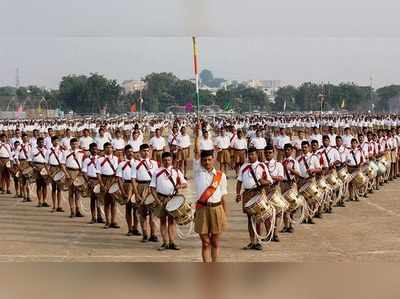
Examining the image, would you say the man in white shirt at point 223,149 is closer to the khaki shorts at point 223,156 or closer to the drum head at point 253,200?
the khaki shorts at point 223,156

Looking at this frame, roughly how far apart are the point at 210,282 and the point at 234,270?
13 centimetres

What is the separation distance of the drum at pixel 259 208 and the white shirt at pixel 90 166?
3923mm

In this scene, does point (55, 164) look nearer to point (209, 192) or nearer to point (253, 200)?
point (253, 200)

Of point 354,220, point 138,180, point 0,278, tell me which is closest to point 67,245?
point 138,180

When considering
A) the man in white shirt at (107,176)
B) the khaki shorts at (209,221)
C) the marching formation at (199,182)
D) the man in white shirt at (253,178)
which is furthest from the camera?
the man in white shirt at (107,176)

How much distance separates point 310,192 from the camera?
11.2 metres

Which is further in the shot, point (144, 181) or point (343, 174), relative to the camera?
point (343, 174)

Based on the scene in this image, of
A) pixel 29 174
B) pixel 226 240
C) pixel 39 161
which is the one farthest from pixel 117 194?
pixel 29 174

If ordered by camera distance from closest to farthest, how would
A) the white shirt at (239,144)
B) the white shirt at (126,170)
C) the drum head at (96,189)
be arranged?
the white shirt at (126,170) < the drum head at (96,189) < the white shirt at (239,144)

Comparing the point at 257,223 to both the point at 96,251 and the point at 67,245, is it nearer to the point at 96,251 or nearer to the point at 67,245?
the point at 96,251

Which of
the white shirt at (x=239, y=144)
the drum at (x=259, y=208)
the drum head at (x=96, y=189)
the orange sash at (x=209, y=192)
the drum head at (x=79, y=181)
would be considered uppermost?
the white shirt at (x=239, y=144)

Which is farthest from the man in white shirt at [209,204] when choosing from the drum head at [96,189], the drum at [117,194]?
the drum head at [96,189]

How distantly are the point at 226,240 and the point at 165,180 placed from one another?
1.78m

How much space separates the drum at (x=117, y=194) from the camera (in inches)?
426
